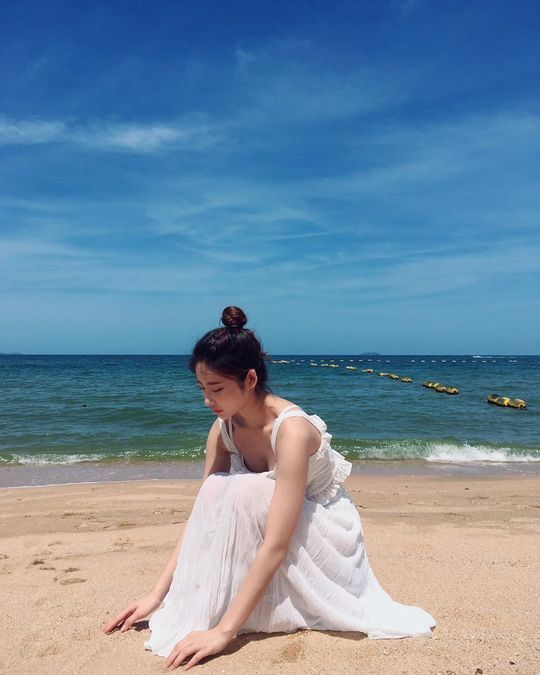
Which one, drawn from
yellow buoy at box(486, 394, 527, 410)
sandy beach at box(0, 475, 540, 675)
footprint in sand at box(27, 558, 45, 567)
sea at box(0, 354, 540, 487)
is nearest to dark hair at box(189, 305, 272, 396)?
sandy beach at box(0, 475, 540, 675)

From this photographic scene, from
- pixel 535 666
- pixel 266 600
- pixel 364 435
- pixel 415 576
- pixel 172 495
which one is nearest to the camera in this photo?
pixel 535 666

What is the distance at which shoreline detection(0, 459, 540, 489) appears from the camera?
368 inches

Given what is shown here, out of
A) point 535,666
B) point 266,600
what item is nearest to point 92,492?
point 266,600

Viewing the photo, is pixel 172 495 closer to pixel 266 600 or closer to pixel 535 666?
pixel 266 600

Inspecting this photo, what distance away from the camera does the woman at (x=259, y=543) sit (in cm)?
250

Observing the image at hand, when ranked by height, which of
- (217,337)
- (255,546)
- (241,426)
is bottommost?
(255,546)

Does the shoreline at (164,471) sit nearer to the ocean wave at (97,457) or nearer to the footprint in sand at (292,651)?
the ocean wave at (97,457)

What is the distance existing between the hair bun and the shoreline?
6996mm

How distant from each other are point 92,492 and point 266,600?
5773 mm

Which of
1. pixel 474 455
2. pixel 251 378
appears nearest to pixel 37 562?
pixel 251 378

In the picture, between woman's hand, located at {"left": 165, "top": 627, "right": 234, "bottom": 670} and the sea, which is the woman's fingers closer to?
woman's hand, located at {"left": 165, "top": 627, "right": 234, "bottom": 670}

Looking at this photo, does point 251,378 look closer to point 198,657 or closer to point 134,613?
point 198,657

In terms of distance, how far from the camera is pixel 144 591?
360cm

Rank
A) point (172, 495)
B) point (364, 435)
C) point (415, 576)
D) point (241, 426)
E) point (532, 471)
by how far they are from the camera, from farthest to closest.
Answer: point (364, 435) < point (532, 471) < point (172, 495) < point (415, 576) < point (241, 426)
